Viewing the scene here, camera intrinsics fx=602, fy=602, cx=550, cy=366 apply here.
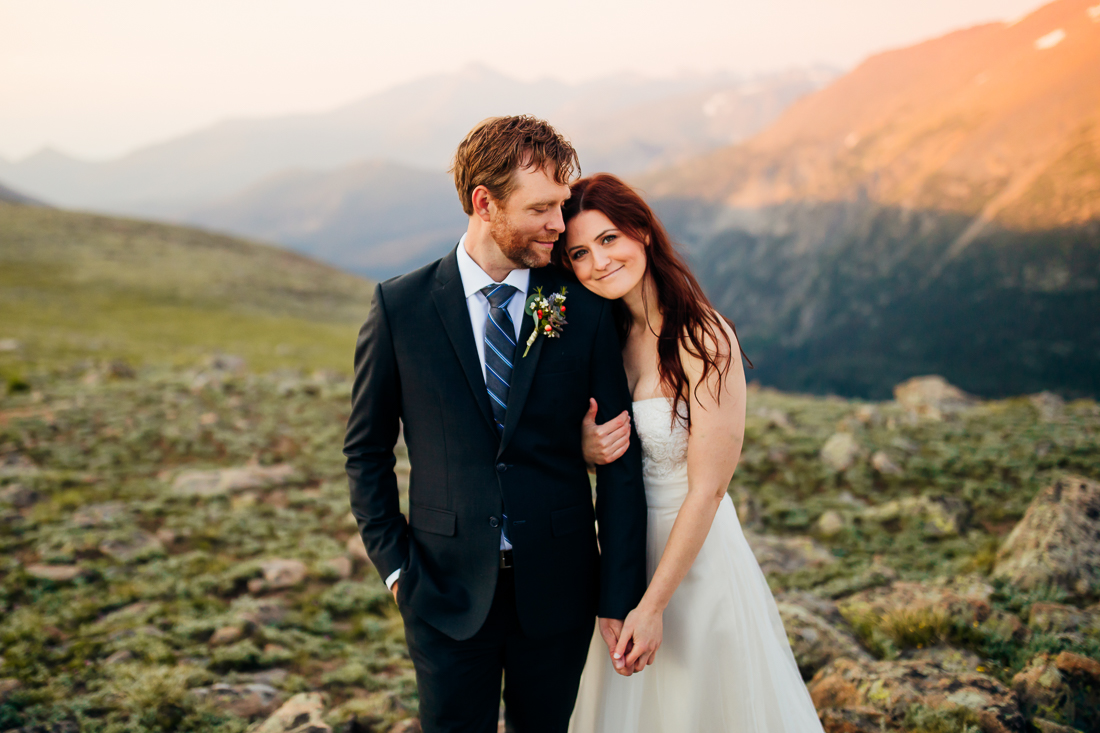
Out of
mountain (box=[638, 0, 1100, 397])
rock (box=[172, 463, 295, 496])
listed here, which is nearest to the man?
rock (box=[172, 463, 295, 496])

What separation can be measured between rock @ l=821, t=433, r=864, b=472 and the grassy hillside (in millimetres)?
17440

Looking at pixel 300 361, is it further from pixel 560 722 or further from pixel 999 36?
pixel 999 36

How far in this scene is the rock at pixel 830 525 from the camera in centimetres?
665

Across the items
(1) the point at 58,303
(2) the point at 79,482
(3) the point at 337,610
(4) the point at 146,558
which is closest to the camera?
(3) the point at 337,610

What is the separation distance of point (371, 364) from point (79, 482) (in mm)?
7786

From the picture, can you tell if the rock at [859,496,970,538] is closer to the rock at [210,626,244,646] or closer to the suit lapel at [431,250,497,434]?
the suit lapel at [431,250,497,434]

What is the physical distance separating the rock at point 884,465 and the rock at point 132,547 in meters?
8.72

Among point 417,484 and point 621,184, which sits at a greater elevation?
point 621,184

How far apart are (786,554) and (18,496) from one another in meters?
8.78

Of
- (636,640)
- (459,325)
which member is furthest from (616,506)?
(459,325)

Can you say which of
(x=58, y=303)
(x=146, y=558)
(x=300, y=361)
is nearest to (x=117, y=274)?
(x=58, y=303)

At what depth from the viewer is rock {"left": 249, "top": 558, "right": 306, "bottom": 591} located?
5.70 m

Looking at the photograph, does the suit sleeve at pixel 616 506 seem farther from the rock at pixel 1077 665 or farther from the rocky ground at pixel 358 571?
the rock at pixel 1077 665

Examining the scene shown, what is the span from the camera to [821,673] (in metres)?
3.63
